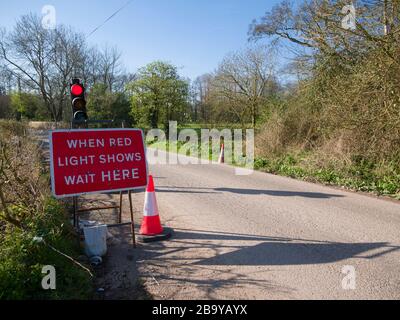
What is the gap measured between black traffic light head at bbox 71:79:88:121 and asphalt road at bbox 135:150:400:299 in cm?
252

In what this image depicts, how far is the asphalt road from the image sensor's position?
337 centimetres

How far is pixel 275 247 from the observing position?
174 inches

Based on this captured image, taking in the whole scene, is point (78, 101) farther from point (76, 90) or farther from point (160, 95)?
point (160, 95)

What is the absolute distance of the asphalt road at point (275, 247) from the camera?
3.37 metres

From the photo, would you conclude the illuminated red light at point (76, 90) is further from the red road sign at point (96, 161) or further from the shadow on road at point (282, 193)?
the shadow on road at point (282, 193)

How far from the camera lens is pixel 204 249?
4.46 metres

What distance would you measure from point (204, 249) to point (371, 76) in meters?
6.88

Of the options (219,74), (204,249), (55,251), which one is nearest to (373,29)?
(204,249)

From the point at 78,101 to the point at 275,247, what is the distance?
173 inches

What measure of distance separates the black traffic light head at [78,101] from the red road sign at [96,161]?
1.30m

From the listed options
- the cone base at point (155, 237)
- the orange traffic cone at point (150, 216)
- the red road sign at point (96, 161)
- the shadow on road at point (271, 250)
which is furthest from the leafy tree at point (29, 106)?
the shadow on road at point (271, 250)

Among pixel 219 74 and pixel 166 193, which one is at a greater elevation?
pixel 219 74

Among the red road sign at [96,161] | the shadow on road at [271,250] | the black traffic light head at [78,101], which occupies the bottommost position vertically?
the shadow on road at [271,250]

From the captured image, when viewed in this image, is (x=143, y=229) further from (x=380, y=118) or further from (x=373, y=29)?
(x=373, y=29)
